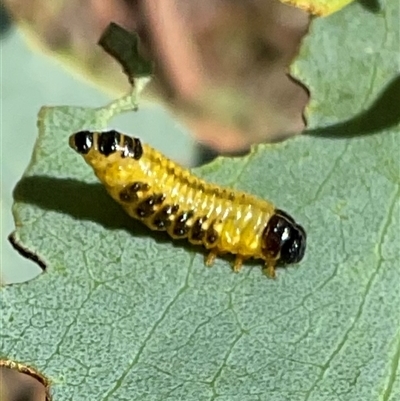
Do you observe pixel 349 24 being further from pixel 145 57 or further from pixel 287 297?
pixel 287 297

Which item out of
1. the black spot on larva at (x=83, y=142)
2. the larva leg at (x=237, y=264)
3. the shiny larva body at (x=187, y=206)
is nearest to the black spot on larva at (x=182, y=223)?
the shiny larva body at (x=187, y=206)

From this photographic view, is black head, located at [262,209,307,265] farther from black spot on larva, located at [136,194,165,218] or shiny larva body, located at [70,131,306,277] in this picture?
black spot on larva, located at [136,194,165,218]

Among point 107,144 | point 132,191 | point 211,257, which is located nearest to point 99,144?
point 107,144

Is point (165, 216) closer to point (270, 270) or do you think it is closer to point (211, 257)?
point (211, 257)

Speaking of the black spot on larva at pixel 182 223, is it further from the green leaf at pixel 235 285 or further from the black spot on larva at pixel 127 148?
the black spot on larva at pixel 127 148

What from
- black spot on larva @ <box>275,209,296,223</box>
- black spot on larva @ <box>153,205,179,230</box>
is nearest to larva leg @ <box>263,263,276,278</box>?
black spot on larva @ <box>275,209,296,223</box>

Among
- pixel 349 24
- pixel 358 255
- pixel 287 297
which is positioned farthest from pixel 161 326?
pixel 349 24
